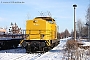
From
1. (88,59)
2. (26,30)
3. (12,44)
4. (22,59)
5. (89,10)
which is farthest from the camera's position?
(89,10)

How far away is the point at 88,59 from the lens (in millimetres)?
11422

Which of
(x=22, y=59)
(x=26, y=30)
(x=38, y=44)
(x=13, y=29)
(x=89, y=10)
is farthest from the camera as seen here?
(x=13, y=29)

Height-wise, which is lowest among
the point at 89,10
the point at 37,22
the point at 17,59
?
the point at 17,59

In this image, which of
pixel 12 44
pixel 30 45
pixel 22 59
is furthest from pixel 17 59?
pixel 12 44

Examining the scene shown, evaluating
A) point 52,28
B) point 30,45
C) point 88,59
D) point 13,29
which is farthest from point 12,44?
point 13,29

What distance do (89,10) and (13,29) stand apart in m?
52.8

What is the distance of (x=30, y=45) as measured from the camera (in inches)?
673

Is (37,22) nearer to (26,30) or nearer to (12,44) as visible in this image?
(26,30)

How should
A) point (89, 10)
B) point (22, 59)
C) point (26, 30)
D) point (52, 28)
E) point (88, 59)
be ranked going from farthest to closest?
point (89, 10) < point (52, 28) < point (26, 30) < point (22, 59) < point (88, 59)

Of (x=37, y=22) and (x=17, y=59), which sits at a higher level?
(x=37, y=22)

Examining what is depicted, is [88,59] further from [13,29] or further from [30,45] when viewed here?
[13,29]

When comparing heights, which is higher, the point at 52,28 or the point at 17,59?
the point at 52,28

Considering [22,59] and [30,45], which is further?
[30,45]

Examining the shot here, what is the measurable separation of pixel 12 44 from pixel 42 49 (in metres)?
7.45
